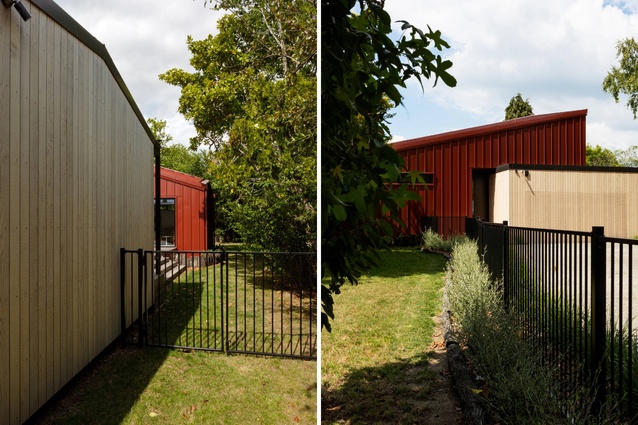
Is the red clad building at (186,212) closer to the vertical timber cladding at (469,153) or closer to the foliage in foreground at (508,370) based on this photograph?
the foliage in foreground at (508,370)

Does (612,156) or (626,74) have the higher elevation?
(626,74)

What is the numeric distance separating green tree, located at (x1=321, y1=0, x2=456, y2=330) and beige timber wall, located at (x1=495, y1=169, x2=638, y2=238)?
10.4 m

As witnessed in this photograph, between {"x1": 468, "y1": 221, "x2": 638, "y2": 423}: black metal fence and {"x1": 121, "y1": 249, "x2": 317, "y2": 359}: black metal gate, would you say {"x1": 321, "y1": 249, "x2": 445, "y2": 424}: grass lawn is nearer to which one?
{"x1": 121, "y1": 249, "x2": 317, "y2": 359}: black metal gate

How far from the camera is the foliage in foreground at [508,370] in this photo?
182 centimetres

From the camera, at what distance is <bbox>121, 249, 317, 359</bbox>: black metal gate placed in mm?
1472

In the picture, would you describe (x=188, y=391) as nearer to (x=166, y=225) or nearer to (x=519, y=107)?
(x=166, y=225)

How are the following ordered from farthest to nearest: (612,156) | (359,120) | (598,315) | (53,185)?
(612,156) → (598,315) → (359,120) → (53,185)

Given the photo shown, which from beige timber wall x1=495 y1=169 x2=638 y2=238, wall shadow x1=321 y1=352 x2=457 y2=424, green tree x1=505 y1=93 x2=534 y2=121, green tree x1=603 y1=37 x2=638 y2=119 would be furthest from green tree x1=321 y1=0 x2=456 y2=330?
green tree x1=505 y1=93 x2=534 y2=121

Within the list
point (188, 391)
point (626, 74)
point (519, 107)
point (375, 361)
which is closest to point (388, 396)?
point (375, 361)

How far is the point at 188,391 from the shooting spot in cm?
127

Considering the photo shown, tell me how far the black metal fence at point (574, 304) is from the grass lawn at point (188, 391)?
3.23 feet

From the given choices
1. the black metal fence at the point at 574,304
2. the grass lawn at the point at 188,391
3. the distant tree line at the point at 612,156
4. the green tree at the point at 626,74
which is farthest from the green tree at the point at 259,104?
the distant tree line at the point at 612,156

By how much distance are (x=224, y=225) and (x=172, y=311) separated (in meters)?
0.34

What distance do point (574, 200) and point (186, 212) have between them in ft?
38.8
